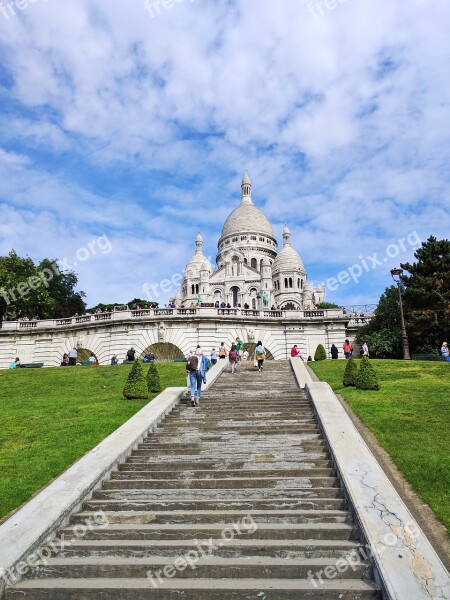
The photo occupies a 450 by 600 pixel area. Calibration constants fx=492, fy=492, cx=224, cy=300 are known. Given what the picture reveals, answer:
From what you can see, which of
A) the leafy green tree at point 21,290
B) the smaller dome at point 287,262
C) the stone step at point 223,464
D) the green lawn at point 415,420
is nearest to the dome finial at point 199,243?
the smaller dome at point 287,262

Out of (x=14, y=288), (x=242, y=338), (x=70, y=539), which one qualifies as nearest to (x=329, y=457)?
(x=70, y=539)

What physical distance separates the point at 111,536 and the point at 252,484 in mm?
2776

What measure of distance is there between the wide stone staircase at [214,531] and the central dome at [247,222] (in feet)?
318

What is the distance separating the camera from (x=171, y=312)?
35.9m

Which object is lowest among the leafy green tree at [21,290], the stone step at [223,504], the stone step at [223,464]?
the stone step at [223,504]

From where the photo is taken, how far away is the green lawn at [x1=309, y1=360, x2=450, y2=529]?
914 centimetres

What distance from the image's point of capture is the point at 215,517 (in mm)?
8148

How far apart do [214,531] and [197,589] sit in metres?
1.34

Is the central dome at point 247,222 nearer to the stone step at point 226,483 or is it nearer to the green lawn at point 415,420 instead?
the green lawn at point 415,420

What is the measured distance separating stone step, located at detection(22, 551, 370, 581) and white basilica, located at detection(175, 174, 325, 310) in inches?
2860

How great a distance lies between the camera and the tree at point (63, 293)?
63800 millimetres

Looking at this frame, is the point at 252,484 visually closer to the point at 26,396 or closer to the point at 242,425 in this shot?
the point at 242,425

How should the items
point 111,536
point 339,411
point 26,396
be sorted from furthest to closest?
1. point 26,396
2. point 339,411
3. point 111,536

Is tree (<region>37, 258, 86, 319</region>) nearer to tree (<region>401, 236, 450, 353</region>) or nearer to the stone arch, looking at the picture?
the stone arch
